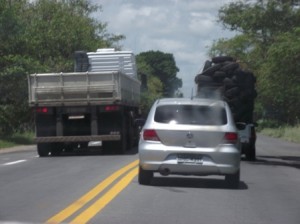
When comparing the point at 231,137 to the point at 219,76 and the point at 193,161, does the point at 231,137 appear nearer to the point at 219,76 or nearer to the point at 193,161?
the point at 193,161

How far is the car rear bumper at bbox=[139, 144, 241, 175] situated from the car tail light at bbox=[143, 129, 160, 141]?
140 millimetres

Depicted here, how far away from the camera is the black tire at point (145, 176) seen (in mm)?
15375

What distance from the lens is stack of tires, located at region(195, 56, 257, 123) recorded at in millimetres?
23953

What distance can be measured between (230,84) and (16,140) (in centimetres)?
1781

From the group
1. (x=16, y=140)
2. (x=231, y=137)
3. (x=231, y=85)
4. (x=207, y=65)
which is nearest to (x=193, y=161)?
(x=231, y=137)

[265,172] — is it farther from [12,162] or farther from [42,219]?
[42,219]

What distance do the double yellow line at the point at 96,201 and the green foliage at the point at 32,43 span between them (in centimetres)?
2141

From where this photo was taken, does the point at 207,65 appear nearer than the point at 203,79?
No

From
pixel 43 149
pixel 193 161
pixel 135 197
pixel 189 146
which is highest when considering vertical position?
pixel 189 146

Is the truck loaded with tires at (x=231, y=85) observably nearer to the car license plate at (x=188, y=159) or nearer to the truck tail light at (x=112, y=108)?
the truck tail light at (x=112, y=108)

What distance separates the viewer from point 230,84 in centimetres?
2392

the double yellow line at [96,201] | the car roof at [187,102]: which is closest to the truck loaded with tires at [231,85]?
the double yellow line at [96,201]

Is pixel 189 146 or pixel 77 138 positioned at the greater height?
pixel 189 146

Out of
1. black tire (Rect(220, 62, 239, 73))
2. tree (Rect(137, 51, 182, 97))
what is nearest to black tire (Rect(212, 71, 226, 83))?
black tire (Rect(220, 62, 239, 73))
